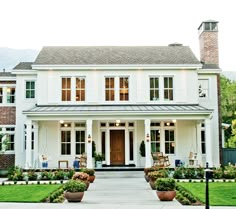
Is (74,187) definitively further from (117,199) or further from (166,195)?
(166,195)

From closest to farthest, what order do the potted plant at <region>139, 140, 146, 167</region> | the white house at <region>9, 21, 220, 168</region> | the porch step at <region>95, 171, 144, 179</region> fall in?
the porch step at <region>95, 171, 144, 179</region>
the potted plant at <region>139, 140, 146, 167</region>
the white house at <region>9, 21, 220, 168</region>

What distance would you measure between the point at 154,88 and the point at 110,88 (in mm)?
2812

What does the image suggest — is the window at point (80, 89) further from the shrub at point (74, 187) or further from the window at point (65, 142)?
the shrub at point (74, 187)

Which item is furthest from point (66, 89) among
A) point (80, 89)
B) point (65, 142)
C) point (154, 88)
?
point (154, 88)

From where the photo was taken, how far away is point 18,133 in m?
28.3

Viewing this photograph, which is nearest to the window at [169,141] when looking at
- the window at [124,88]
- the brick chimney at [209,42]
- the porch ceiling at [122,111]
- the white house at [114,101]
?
the white house at [114,101]

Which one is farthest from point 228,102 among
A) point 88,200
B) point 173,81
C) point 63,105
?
point 88,200

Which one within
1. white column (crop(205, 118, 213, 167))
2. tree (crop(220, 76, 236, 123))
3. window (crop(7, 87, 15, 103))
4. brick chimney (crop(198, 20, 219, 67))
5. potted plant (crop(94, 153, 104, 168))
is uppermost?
brick chimney (crop(198, 20, 219, 67))

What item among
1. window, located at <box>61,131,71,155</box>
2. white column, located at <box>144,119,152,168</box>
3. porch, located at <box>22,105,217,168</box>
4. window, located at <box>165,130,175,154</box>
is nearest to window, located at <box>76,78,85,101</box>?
porch, located at <box>22,105,217,168</box>

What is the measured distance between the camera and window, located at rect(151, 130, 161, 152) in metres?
27.7

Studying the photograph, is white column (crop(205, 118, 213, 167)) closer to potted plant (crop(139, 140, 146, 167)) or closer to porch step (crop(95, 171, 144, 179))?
potted plant (crop(139, 140, 146, 167))

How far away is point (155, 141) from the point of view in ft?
91.0

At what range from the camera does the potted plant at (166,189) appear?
13.7 meters

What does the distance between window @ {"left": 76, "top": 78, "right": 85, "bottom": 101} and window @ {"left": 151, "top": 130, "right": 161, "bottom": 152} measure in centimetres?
498
